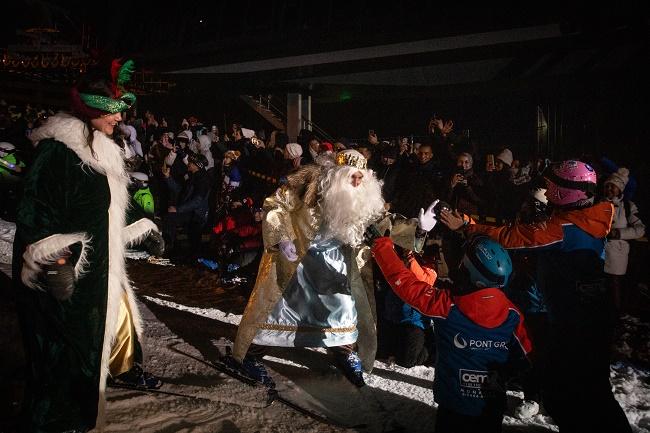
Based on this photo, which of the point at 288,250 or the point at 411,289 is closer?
the point at 411,289

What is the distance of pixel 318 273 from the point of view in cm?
396

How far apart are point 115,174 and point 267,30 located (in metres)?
14.6

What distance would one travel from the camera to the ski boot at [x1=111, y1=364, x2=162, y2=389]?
3.41 m

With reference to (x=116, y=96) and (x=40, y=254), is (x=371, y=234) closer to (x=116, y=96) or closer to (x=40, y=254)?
(x=116, y=96)

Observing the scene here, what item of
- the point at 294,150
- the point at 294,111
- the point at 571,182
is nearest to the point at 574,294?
the point at 571,182

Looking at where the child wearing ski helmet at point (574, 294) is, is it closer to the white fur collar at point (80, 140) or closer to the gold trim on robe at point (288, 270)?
the gold trim on robe at point (288, 270)

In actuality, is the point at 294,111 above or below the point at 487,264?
above

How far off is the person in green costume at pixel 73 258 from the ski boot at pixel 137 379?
0.53 metres

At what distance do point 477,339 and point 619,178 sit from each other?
4.44 m

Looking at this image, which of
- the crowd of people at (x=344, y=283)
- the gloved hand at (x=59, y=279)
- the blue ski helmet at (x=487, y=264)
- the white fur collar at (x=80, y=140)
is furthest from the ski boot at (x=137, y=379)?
the blue ski helmet at (x=487, y=264)

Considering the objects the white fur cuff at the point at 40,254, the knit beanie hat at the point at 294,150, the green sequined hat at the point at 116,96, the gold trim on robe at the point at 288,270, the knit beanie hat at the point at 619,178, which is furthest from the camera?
the knit beanie hat at the point at 294,150

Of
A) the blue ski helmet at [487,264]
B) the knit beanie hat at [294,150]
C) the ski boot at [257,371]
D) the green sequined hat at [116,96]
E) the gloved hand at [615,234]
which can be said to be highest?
the green sequined hat at [116,96]

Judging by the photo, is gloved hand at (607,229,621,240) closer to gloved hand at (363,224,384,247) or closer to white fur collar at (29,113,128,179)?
gloved hand at (363,224,384,247)

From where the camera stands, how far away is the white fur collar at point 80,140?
2.70m
